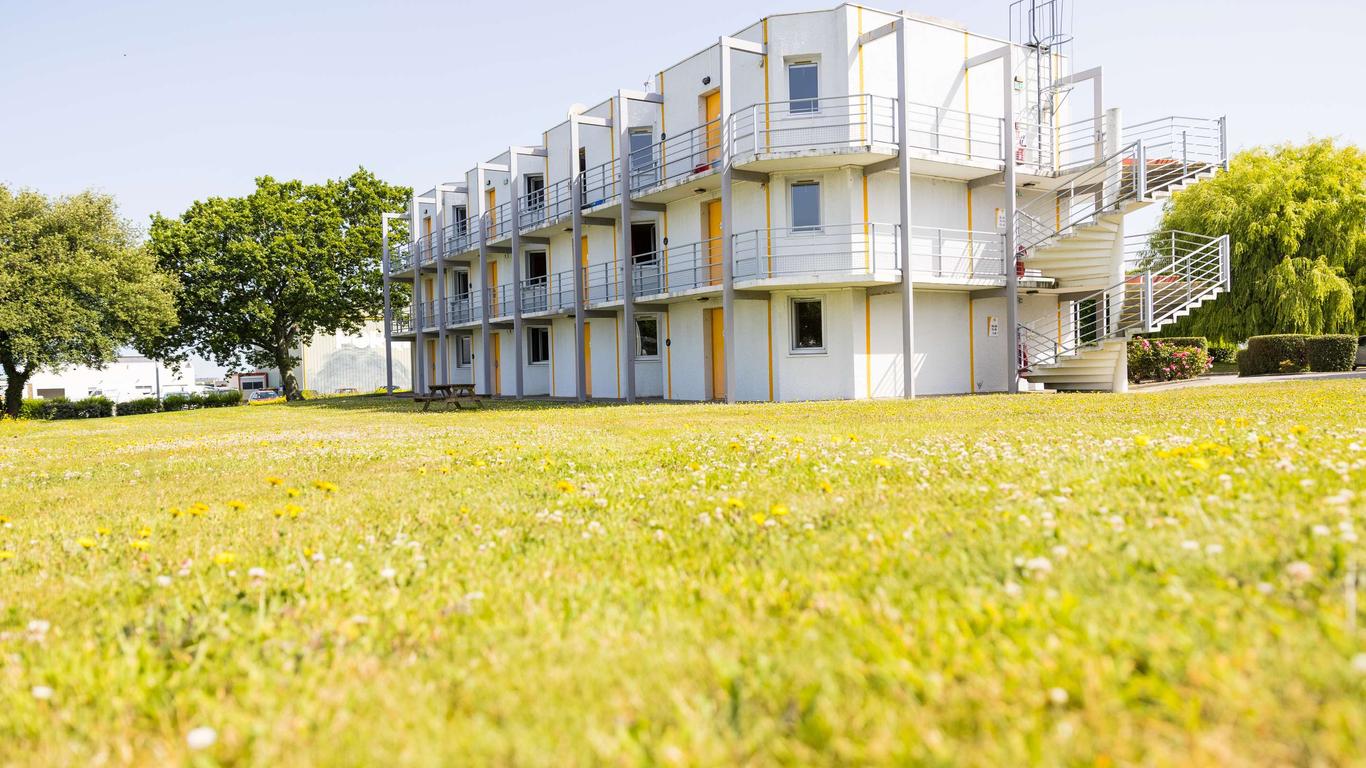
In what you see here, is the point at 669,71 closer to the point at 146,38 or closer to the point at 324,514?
the point at 146,38

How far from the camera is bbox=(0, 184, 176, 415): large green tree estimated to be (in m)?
28.9

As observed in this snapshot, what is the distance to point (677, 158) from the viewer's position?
23.9m

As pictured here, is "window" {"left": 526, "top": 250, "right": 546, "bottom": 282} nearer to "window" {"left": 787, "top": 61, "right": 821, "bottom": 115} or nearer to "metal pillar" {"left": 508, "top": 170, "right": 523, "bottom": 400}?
"metal pillar" {"left": 508, "top": 170, "right": 523, "bottom": 400}

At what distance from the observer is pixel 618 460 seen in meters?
7.53

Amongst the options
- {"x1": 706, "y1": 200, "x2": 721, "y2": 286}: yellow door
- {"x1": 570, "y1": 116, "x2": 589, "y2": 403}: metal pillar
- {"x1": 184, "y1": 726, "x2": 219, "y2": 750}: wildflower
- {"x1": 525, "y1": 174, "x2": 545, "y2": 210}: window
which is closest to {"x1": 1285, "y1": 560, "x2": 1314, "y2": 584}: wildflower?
{"x1": 184, "y1": 726, "x2": 219, "y2": 750}: wildflower

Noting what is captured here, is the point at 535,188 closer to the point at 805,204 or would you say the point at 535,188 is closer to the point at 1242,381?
the point at 805,204

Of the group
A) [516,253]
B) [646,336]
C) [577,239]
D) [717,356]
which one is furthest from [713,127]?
[516,253]

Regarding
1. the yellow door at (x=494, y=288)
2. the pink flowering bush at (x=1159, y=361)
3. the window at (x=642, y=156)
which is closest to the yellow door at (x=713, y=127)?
the window at (x=642, y=156)

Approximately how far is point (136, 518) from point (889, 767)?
543 cm

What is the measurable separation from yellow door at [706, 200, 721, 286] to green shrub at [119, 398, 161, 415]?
30.4m

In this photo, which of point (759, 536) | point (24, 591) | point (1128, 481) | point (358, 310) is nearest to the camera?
point (24, 591)

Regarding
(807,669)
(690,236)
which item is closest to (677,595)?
(807,669)

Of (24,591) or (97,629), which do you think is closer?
(97,629)

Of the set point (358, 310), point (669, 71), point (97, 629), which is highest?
point (669, 71)
